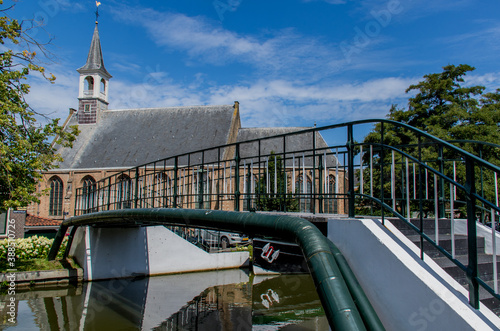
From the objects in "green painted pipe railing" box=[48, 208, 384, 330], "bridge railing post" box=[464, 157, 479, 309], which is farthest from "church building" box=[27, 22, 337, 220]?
"bridge railing post" box=[464, 157, 479, 309]

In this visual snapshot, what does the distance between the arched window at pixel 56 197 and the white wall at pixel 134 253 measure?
2263 centimetres

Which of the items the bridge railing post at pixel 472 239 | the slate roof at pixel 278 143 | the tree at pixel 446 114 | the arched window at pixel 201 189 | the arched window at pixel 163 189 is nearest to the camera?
the bridge railing post at pixel 472 239

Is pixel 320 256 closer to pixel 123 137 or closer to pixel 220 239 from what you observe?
pixel 220 239

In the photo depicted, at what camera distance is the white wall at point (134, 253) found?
13750mm

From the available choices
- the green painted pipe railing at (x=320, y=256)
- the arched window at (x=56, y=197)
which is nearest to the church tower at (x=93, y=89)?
the arched window at (x=56, y=197)

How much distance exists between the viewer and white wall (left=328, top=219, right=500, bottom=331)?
2.74 meters

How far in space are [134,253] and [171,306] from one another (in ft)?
16.2

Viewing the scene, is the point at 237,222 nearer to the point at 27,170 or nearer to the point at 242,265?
the point at 27,170

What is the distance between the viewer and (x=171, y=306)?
10.6 metres

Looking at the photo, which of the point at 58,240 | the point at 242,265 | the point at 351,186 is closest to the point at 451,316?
the point at 351,186

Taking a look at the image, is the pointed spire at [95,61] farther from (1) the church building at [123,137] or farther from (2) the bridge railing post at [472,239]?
(2) the bridge railing post at [472,239]

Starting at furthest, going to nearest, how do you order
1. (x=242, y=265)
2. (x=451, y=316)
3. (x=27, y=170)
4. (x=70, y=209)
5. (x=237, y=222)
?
(x=70, y=209)
(x=242, y=265)
(x=27, y=170)
(x=237, y=222)
(x=451, y=316)

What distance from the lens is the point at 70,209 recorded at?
3422 cm

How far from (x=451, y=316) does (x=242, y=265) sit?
1597 centimetres
